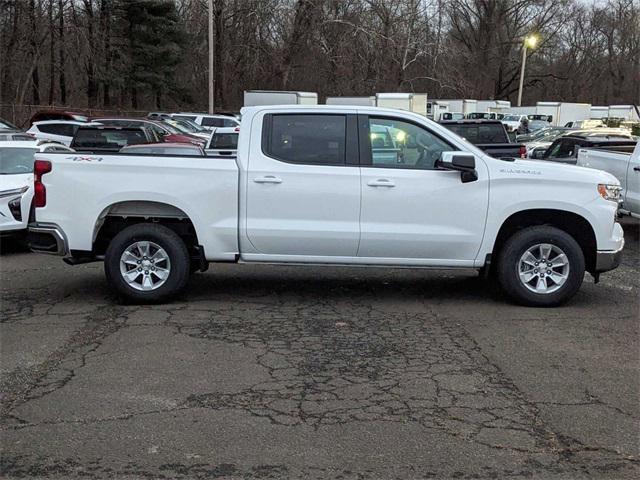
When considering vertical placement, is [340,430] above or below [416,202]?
below

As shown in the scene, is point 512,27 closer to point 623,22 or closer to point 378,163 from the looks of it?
point 623,22

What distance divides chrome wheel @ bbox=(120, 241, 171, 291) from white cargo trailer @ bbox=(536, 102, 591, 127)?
52914 mm

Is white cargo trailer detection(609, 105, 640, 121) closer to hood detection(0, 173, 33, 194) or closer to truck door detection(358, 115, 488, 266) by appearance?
hood detection(0, 173, 33, 194)

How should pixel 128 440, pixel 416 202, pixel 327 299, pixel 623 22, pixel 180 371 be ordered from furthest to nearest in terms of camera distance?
pixel 623 22, pixel 327 299, pixel 416 202, pixel 180 371, pixel 128 440

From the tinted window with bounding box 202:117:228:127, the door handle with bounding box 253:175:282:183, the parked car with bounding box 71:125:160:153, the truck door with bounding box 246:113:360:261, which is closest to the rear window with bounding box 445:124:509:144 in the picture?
the parked car with bounding box 71:125:160:153

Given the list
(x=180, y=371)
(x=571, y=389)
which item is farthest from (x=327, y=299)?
(x=571, y=389)

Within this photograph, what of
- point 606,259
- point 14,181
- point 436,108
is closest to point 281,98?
point 436,108

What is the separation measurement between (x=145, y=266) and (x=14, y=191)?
3954 millimetres

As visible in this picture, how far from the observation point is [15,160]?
437 inches

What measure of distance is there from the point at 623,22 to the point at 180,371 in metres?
90.2

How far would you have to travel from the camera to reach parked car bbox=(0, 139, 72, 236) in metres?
9.66

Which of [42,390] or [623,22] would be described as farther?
[623,22]

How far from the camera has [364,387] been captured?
4887 millimetres

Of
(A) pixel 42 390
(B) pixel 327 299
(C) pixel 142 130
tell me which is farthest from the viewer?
(C) pixel 142 130
